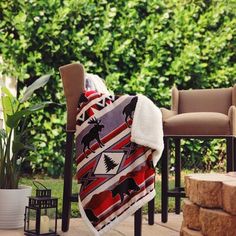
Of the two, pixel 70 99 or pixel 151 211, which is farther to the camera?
pixel 151 211

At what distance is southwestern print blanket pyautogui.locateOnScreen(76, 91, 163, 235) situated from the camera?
8.58 feet

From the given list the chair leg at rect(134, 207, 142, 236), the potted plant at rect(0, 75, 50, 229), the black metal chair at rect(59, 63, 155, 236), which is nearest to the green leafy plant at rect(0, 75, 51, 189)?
the potted plant at rect(0, 75, 50, 229)

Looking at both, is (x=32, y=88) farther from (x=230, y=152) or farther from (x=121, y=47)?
(x=121, y=47)

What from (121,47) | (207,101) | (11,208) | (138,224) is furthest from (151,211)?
(121,47)

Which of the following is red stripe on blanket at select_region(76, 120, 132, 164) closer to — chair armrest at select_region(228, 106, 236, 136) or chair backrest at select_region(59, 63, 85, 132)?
chair backrest at select_region(59, 63, 85, 132)

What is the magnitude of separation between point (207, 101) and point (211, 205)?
5.37 ft

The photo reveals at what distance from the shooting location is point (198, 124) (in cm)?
311

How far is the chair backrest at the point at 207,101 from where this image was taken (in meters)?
3.61

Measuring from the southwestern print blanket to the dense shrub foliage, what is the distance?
7.49 feet

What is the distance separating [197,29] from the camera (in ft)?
18.4

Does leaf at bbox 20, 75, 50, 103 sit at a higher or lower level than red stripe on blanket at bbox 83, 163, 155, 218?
higher

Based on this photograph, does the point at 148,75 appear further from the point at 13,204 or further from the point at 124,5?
the point at 13,204

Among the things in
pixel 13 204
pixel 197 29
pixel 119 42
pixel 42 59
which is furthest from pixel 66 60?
pixel 13 204

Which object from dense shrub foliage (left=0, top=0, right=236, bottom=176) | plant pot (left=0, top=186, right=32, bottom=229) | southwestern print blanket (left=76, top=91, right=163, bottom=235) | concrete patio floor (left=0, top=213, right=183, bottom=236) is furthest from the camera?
dense shrub foliage (left=0, top=0, right=236, bottom=176)
